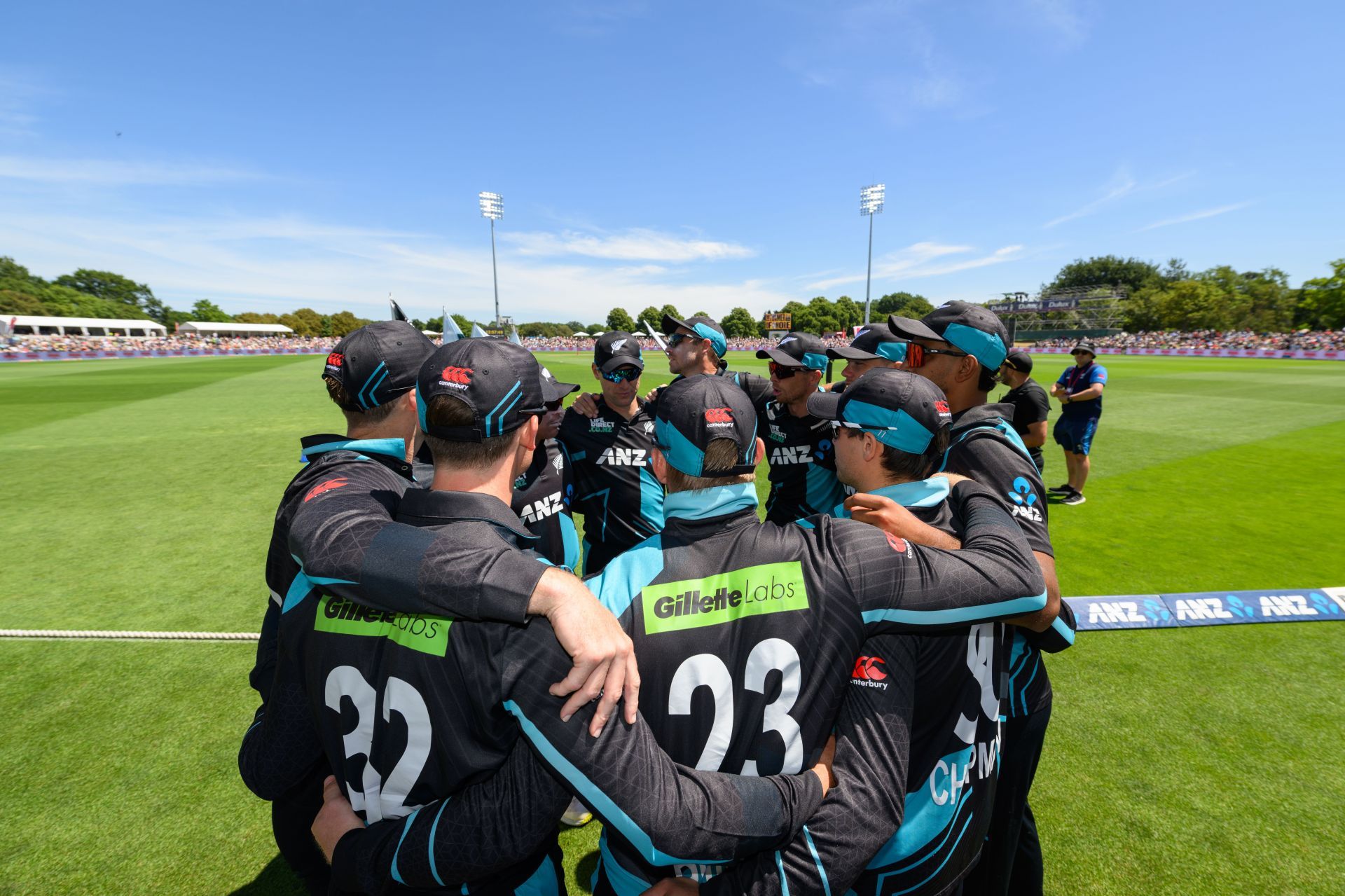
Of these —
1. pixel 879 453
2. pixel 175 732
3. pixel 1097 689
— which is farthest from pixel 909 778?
pixel 175 732

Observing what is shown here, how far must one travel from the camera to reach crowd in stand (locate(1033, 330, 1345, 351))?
5372 cm

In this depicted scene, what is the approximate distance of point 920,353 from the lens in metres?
2.91

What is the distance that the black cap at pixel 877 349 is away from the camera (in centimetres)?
386

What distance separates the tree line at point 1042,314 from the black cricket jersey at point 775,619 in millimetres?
55828

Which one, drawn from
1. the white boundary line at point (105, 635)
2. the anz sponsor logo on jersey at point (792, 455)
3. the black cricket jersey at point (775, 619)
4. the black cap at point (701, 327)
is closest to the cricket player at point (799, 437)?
the anz sponsor logo on jersey at point (792, 455)

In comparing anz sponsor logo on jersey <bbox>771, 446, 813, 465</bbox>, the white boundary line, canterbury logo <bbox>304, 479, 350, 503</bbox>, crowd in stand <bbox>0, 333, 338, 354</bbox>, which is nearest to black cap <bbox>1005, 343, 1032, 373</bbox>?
anz sponsor logo on jersey <bbox>771, 446, 813, 465</bbox>

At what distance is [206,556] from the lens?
272 inches

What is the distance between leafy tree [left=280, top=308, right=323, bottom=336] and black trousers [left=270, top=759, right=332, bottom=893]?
13233 centimetres

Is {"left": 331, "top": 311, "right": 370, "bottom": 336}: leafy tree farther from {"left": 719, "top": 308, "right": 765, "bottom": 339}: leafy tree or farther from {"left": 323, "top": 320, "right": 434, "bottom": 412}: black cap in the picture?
{"left": 323, "top": 320, "right": 434, "bottom": 412}: black cap

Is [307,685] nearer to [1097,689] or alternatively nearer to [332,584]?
[332,584]

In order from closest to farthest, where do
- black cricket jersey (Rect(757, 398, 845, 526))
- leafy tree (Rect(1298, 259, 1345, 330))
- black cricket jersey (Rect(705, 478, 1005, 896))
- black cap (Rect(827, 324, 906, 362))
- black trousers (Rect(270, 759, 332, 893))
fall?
black cricket jersey (Rect(705, 478, 1005, 896)) → black trousers (Rect(270, 759, 332, 893)) → black cap (Rect(827, 324, 906, 362)) → black cricket jersey (Rect(757, 398, 845, 526)) → leafy tree (Rect(1298, 259, 1345, 330))

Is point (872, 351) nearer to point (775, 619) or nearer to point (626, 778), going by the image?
point (775, 619)

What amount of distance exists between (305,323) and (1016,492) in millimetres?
137946

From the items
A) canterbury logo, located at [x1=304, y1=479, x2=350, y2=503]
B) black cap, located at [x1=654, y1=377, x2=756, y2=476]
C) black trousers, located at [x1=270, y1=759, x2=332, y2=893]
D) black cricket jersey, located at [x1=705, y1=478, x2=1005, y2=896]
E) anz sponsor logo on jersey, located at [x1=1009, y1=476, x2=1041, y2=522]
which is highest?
black cap, located at [x1=654, y1=377, x2=756, y2=476]
